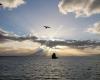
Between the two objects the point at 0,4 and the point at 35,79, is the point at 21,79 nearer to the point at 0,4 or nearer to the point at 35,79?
the point at 35,79

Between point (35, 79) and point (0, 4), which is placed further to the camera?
point (35, 79)

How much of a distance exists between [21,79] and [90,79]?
3129 centimetres

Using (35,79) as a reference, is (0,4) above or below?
above

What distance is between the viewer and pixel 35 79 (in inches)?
3748

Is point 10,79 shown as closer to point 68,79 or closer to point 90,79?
point 68,79

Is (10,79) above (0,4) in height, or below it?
below

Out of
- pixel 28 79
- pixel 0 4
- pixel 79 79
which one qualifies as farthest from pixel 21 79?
pixel 0 4

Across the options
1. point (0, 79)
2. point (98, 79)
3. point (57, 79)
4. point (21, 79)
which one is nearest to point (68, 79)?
point (57, 79)

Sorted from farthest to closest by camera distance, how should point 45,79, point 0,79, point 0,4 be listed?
1. point 45,79
2. point 0,79
3. point 0,4

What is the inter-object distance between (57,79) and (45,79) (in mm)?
5752

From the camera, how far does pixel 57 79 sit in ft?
316

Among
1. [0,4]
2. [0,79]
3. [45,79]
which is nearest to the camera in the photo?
[0,4]

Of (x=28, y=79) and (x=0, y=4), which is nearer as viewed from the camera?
(x=0, y=4)

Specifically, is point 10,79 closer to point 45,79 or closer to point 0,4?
point 45,79
